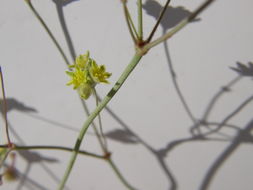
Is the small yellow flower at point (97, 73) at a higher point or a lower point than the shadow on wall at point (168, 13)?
lower

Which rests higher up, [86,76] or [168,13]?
[168,13]

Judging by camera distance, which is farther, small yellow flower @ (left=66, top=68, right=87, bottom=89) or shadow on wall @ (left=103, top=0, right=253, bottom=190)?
shadow on wall @ (left=103, top=0, right=253, bottom=190)

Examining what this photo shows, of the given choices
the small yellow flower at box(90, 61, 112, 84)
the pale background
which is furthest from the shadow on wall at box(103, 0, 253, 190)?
the small yellow flower at box(90, 61, 112, 84)

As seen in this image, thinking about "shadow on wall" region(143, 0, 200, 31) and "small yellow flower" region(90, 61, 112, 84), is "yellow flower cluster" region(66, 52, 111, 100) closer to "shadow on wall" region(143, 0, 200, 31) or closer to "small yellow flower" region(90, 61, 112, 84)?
"small yellow flower" region(90, 61, 112, 84)

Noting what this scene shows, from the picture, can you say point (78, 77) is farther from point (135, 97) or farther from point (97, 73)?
point (135, 97)

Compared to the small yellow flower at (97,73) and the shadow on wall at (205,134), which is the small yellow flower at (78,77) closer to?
the small yellow flower at (97,73)

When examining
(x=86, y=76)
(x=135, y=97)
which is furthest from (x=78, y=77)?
(x=135, y=97)

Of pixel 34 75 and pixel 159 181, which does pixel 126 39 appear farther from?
pixel 159 181

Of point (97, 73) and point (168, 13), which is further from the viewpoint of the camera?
point (168, 13)

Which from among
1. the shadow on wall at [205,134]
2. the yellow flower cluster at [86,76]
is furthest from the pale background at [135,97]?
the yellow flower cluster at [86,76]
